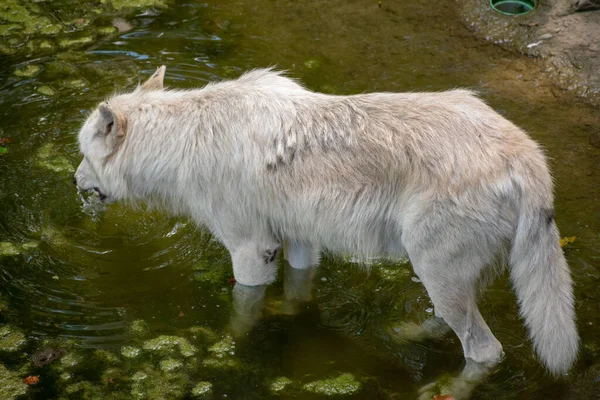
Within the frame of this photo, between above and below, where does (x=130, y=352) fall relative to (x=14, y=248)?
below

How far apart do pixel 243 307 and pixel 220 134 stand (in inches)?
59.4

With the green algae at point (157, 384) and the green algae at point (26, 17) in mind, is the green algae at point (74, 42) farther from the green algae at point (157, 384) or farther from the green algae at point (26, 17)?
the green algae at point (157, 384)

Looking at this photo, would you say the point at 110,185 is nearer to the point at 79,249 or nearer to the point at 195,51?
the point at 79,249

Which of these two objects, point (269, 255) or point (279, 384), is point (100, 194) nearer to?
point (269, 255)

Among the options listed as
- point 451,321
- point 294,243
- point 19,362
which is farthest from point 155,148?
point 451,321

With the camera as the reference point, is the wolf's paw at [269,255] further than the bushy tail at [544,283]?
Yes

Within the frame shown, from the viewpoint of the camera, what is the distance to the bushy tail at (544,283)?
182 inches

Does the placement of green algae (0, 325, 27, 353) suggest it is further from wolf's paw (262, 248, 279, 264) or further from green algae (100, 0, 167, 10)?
green algae (100, 0, 167, 10)

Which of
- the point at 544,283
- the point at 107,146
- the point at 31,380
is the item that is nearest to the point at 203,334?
the point at 31,380

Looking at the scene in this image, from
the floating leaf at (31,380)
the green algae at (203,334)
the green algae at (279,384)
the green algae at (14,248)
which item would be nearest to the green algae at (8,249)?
the green algae at (14,248)

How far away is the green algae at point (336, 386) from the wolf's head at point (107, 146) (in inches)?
79.5

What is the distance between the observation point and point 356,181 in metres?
5.04

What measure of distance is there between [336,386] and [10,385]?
2.29 meters

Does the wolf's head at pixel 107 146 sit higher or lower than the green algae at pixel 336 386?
higher
